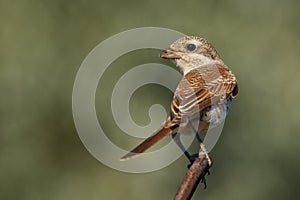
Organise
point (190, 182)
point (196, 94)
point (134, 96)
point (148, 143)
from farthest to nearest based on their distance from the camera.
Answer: point (134, 96) → point (196, 94) → point (148, 143) → point (190, 182)

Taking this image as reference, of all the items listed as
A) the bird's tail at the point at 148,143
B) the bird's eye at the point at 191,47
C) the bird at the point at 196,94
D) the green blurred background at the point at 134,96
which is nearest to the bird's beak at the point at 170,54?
the bird at the point at 196,94

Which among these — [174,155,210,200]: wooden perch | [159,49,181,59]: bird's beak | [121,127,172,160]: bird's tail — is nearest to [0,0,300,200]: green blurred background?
[159,49,181,59]: bird's beak

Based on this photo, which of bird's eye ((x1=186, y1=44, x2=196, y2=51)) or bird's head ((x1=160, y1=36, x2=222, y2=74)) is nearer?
bird's head ((x1=160, y1=36, x2=222, y2=74))

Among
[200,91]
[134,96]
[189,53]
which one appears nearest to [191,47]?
[189,53]

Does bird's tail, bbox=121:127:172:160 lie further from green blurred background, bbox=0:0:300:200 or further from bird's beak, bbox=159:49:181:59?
green blurred background, bbox=0:0:300:200

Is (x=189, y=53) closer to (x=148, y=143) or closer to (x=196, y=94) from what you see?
(x=196, y=94)
